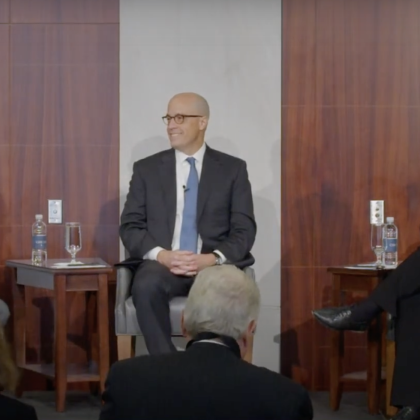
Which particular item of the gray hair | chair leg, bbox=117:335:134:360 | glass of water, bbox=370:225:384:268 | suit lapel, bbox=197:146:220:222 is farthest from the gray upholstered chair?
the gray hair

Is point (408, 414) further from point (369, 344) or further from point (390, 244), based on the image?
point (390, 244)

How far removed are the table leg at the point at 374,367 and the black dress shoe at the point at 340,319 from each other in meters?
0.18

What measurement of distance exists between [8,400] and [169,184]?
2.80 meters

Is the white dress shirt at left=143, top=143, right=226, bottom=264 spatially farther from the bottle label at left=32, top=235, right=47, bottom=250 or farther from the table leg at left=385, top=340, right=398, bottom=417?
the table leg at left=385, top=340, right=398, bottom=417

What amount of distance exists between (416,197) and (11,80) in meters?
2.42

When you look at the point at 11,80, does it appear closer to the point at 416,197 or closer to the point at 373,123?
the point at 373,123

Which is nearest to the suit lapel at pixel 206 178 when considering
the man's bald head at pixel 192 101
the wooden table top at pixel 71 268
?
the man's bald head at pixel 192 101

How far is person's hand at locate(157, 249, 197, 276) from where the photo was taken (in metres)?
4.25

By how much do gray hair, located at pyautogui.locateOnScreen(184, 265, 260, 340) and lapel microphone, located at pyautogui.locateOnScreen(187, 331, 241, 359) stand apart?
0.06 feet

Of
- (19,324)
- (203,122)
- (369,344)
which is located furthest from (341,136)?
(19,324)

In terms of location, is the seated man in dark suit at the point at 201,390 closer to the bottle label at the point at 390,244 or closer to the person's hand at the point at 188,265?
the person's hand at the point at 188,265

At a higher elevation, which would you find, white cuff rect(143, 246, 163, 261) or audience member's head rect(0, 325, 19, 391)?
white cuff rect(143, 246, 163, 261)

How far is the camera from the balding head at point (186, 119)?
4543 millimetres

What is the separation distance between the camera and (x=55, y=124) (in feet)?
16.4
